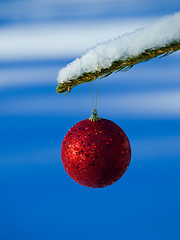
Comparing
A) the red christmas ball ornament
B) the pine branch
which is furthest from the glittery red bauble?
the pine branch

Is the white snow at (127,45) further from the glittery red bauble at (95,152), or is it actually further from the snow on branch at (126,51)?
the glittery red bauble at (95,152)

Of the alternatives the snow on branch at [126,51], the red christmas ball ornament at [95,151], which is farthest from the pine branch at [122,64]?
the red christmas ball ornament at [95,151]

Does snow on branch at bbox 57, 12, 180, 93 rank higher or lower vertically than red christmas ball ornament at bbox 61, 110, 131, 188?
higher

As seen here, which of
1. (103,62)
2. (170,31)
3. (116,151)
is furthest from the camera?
(116,151)

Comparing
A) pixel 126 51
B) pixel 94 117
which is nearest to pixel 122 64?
pixel 126 51

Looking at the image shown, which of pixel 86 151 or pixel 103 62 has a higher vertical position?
pixel 103 62

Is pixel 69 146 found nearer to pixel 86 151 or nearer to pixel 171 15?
pixel 86 151

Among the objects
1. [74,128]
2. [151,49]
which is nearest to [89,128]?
[74,128]

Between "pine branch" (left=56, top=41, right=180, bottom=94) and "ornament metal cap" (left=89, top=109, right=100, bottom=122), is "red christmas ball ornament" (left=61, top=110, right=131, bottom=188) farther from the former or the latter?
"pine branch" (left=56, top=41, right=180, bottom=94)
